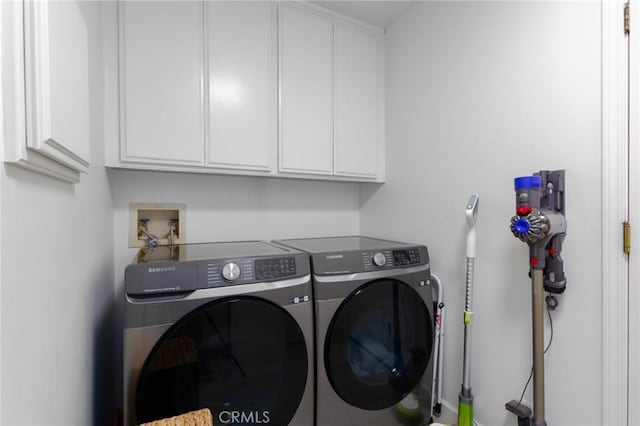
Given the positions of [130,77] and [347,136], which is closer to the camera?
[130,77]

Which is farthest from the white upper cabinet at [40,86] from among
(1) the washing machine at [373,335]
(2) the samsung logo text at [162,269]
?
(1) the washing machine at [373,335]

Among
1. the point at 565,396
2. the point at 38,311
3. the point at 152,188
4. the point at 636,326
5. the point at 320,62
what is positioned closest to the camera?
the point at 38,311

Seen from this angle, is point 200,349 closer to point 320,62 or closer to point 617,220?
point 617,220

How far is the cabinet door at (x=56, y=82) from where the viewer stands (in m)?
0.50

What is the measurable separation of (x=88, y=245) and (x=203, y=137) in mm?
678

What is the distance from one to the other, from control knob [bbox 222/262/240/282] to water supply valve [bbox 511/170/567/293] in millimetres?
977

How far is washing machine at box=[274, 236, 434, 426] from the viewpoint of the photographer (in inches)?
45.8

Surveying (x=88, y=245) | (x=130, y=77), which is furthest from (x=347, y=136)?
(x=88, y=245)

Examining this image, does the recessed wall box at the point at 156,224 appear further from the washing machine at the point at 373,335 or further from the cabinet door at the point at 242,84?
the washing machine at the point at 373,335

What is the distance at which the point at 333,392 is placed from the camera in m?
1.17

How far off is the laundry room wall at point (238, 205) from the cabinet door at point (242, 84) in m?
0.30

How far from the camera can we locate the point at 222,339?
99 cm

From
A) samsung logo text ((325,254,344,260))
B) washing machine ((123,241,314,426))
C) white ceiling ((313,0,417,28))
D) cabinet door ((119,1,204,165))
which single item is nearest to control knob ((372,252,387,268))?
samsung logo text ((325,254,344,260))

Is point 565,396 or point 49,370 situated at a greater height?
point 49,370
